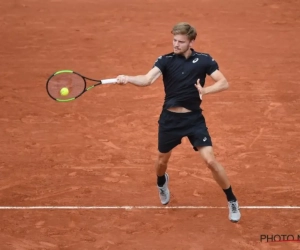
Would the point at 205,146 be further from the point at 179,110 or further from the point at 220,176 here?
the point at 179,110

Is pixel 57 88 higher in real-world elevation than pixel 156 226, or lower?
higher

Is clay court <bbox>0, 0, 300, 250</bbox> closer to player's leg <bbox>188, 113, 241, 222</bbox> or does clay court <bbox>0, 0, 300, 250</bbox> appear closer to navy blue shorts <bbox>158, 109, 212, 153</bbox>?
player's leg <bbox>188, 113, 241, 222</bbox>

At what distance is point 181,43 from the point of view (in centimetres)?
695

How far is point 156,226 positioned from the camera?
25.6ft

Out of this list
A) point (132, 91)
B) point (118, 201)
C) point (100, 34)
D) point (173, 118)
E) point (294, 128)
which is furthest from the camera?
point (100, 34)

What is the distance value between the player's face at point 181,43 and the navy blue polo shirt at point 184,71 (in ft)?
0.48

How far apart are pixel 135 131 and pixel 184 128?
2938 mm

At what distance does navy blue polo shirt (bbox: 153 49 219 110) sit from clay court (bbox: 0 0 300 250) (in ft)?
5.89

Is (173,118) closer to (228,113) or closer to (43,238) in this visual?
(43,238)

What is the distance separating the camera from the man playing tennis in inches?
275

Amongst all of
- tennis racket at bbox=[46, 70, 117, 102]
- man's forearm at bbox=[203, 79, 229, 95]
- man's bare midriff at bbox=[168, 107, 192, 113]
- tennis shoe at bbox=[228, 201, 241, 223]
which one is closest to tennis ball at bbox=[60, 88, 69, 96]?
tennis racket at bbox=[46, 70, 117, 102]

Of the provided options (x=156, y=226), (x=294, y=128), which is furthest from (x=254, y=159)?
(x=156, y=226)

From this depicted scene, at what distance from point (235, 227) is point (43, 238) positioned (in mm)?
2464

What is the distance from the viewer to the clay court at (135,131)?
25.5ft
